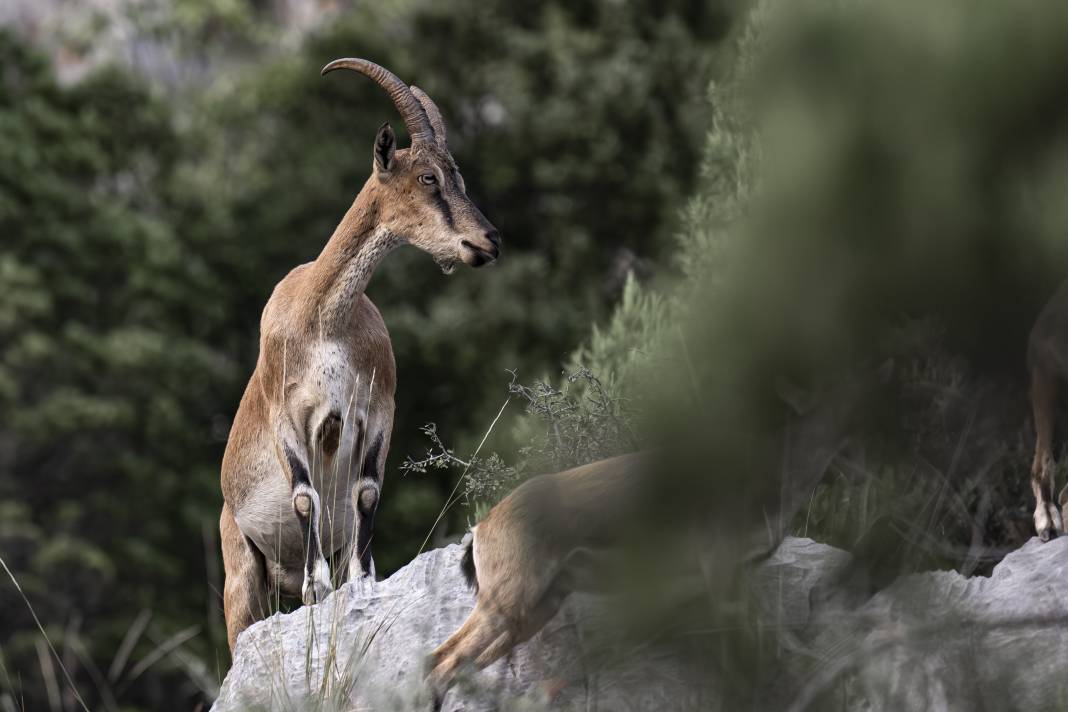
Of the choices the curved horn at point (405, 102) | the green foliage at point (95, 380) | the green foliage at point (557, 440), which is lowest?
the green foliage at point (557, 440)

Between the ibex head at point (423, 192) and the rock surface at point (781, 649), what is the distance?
2.99ft

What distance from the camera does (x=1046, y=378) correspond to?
243cm

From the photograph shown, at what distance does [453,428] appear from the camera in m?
15.9

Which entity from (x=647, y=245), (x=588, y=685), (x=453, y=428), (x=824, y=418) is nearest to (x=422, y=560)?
(x=588, y=685)

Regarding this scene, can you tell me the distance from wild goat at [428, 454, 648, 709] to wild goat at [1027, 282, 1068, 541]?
693 mm

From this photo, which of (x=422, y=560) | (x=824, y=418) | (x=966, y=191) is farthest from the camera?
(x=422, y=560)

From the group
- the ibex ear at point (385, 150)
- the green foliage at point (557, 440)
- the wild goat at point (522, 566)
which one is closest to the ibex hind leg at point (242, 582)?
the green foliage at point (557, 440)

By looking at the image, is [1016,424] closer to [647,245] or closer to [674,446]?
[674,446]

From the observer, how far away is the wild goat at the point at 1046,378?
7.24 ft

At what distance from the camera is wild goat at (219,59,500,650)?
15.4 ft

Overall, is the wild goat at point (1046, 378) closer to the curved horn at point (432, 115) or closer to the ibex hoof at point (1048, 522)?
the ibex hoof at point (1048, 522)

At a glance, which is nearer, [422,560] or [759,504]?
[759,504]

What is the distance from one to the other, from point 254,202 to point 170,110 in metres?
1.53

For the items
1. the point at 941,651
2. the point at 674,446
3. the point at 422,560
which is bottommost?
the point at 941,651
